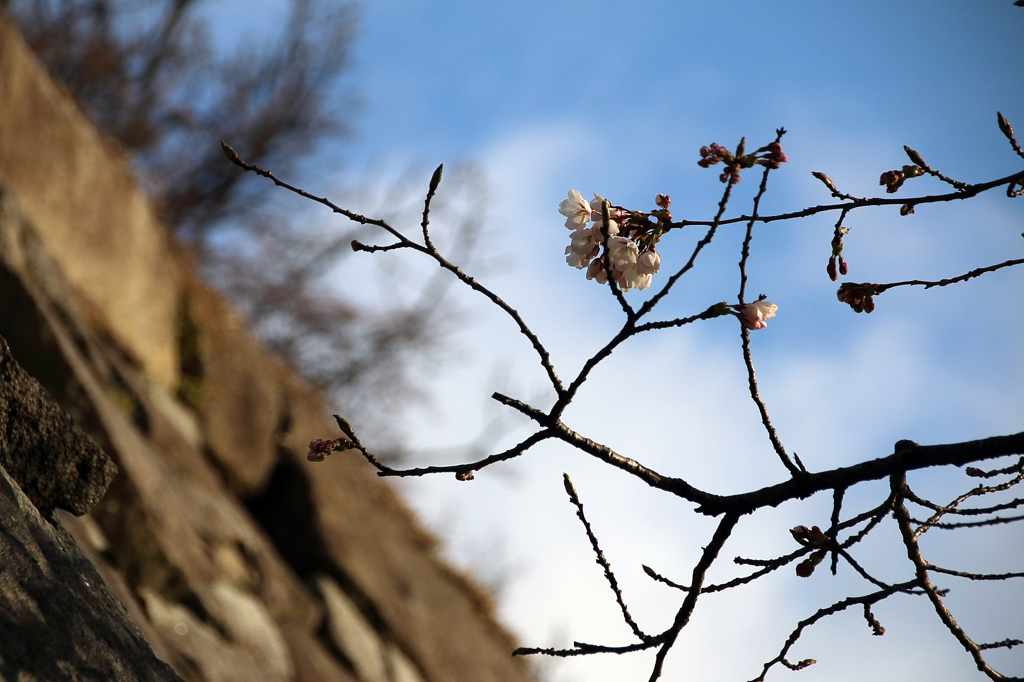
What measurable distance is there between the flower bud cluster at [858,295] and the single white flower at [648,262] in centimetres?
42

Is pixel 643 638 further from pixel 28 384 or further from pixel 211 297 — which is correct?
pixel 211 297

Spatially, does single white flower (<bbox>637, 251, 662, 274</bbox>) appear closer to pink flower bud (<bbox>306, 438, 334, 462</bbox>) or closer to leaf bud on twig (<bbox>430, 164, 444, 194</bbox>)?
leaf bud on twig (<bbox>430, 164, 444, 194</bbox>)

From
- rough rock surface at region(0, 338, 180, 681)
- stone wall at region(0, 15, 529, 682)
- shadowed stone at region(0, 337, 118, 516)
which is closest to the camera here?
rough rock surface at region(0, 338, 180, 681)

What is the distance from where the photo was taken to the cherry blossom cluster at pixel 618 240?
139 centimetres

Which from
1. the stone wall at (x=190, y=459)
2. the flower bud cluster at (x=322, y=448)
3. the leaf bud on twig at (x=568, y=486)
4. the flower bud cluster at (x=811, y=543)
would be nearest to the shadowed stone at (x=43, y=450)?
the flower bud cluster at (x=322, y=448)

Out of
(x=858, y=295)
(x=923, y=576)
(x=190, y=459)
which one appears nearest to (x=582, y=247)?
(x=858, y=295)

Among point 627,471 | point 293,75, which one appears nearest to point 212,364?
point 627,471

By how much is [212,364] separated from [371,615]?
2.50 m

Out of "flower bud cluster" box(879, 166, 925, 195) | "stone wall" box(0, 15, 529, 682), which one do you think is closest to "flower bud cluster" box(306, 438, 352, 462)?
"flower bud cluster" box(879, 166, 925, 195)

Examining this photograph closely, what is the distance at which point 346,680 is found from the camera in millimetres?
5426

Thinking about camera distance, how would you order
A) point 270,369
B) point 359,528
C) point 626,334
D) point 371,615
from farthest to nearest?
point 270,369, point 359,528, point 371,615, point 626,334

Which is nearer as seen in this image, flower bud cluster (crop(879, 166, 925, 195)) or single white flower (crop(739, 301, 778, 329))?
single white flower (crop(739, 301, 778, 329))

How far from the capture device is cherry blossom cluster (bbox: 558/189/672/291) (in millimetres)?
1395

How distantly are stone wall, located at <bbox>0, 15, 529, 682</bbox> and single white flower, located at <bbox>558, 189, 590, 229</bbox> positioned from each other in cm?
215
